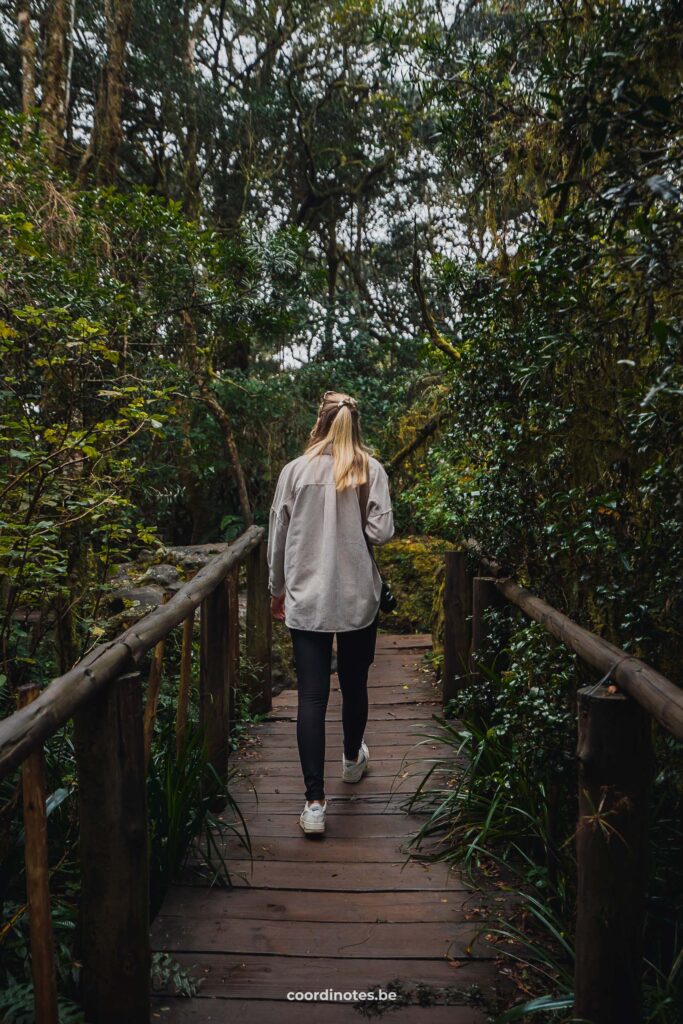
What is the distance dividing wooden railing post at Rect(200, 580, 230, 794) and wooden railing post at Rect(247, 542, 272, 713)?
4.95 feet

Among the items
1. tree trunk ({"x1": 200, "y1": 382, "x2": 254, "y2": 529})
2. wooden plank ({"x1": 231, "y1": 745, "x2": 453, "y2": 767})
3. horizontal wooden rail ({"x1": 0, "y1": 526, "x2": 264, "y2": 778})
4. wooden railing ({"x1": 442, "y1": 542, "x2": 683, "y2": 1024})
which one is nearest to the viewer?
horizontal wooden rail ({"x1": 0, "y1": 526, "x2": 264, "y2": 778})

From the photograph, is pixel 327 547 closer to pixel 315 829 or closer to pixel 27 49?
pixel 315 829

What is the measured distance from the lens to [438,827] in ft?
10.8

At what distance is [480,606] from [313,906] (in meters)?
1.74

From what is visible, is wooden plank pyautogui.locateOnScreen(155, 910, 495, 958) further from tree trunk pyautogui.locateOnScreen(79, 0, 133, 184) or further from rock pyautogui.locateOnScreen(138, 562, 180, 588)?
tree trunk pyautogui.locateOnScreen(79, 0, 133, 184)

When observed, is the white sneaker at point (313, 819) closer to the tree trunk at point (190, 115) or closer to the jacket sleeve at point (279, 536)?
the jacket sleeve at point (279, 536)

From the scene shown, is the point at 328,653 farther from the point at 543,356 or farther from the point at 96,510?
the point at 543,356

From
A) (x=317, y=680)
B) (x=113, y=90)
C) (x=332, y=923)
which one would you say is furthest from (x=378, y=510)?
(x=113, y=90)

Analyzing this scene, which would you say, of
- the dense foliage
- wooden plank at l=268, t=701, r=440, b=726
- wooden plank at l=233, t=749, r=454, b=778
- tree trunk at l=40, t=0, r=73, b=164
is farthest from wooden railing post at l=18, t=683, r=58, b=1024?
tree trunk at l=40, t=0, r=73, b=164

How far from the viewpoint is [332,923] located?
2.65 meters

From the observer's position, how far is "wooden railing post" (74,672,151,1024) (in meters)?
1.89

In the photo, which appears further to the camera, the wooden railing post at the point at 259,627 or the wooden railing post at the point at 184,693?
the wooden railing post at the point at 259,627

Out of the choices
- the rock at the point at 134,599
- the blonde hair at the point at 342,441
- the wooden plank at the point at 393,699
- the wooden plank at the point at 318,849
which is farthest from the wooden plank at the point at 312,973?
the rock at the point at 134,599

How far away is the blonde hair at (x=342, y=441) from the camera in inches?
136
